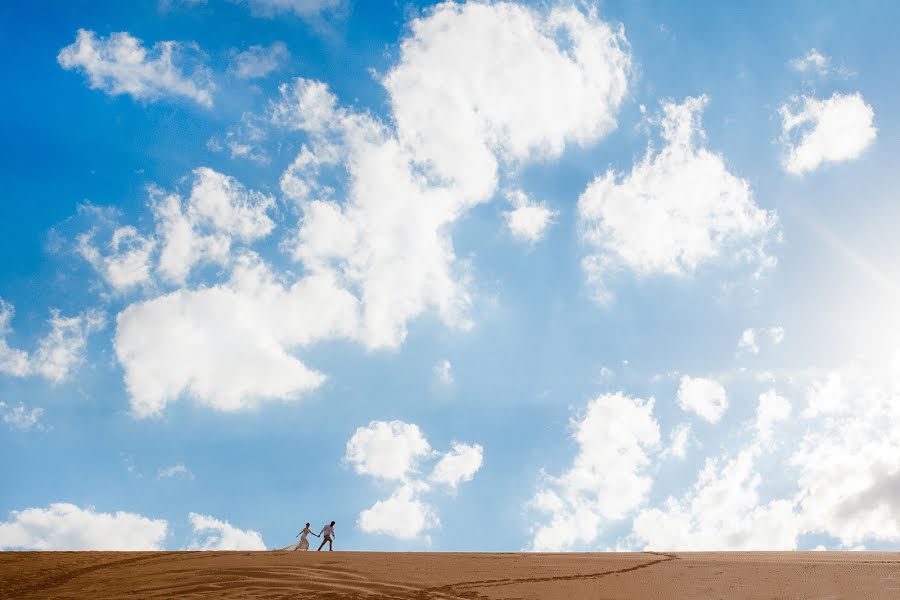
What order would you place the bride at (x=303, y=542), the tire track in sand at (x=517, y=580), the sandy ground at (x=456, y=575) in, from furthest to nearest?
the bride at (x=303, y=542) < the tire track in sand at (x=517, y=580) < the sandy ground at (x=456, y=575)

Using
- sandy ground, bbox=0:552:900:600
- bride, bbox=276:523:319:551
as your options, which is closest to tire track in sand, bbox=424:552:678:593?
sandy ground, bbox=0:552:900:600

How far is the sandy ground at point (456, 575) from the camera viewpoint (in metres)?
9.82

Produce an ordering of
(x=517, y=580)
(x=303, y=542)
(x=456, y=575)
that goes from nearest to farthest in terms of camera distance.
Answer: (x=517, y=580)
(x=456, y=575)
(x=303, y=542)

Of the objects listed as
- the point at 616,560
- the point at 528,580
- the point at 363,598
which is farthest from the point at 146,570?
the point at 616,560

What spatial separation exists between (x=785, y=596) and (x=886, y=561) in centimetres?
382

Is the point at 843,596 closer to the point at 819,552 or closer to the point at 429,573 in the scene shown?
the point at 819,552

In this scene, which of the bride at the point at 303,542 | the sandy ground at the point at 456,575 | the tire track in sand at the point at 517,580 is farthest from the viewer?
the bride at the point at 303,542

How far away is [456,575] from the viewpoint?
37.1 ft

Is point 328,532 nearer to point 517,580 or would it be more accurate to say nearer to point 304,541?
point 304,541

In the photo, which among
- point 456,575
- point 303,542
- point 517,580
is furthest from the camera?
point 303,542

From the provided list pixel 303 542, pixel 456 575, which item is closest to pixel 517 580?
pixel 456 575

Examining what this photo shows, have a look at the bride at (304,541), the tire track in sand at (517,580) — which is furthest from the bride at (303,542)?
the tire track in sand at (517,580)

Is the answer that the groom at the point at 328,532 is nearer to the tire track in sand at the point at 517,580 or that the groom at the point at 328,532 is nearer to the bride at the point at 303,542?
the bride at the point at 303,542

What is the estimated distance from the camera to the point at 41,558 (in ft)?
44.9
